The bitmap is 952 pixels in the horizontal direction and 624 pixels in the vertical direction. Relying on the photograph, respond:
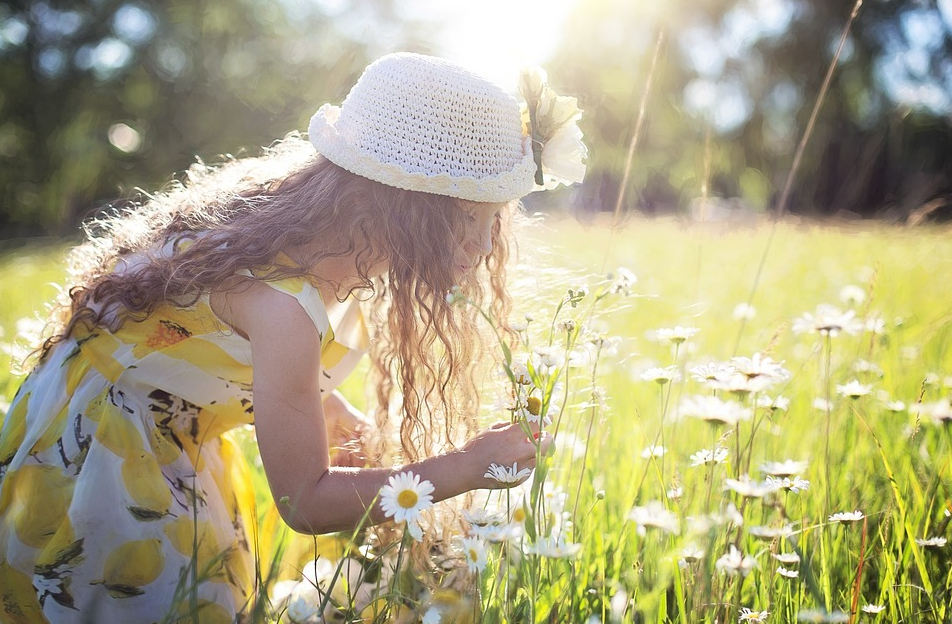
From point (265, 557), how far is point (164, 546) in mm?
405

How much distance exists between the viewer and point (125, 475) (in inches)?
58.9

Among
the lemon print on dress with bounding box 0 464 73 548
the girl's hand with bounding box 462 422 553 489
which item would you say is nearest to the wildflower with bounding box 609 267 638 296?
the girl's hand with bounding box 462 422 553 489

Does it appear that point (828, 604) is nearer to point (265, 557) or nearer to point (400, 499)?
point (400, 499)

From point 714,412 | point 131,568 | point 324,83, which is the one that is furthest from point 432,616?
point 324,83

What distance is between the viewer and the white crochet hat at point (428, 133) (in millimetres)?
1483

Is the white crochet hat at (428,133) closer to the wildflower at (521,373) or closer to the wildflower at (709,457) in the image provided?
the wildflower at (521,373)

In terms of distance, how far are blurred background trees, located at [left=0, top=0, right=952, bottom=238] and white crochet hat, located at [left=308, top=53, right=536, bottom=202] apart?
14566 mm

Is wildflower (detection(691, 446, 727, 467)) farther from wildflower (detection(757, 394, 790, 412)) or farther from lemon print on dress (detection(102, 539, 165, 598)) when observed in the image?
lemon print on dress (detection(102, 539, 165, 598))

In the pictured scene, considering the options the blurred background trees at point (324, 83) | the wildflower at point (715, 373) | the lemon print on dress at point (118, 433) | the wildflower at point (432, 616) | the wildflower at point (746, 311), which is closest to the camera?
the wildflower at point (432, 616)

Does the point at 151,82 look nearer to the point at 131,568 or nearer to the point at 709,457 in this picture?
the point at 131,568

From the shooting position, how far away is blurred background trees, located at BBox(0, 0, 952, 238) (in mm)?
16562

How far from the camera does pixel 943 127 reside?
16703 mm

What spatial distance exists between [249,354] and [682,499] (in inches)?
39.0

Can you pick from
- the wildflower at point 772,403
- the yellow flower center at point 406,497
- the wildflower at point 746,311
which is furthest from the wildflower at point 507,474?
the wildflower at point 746,311
